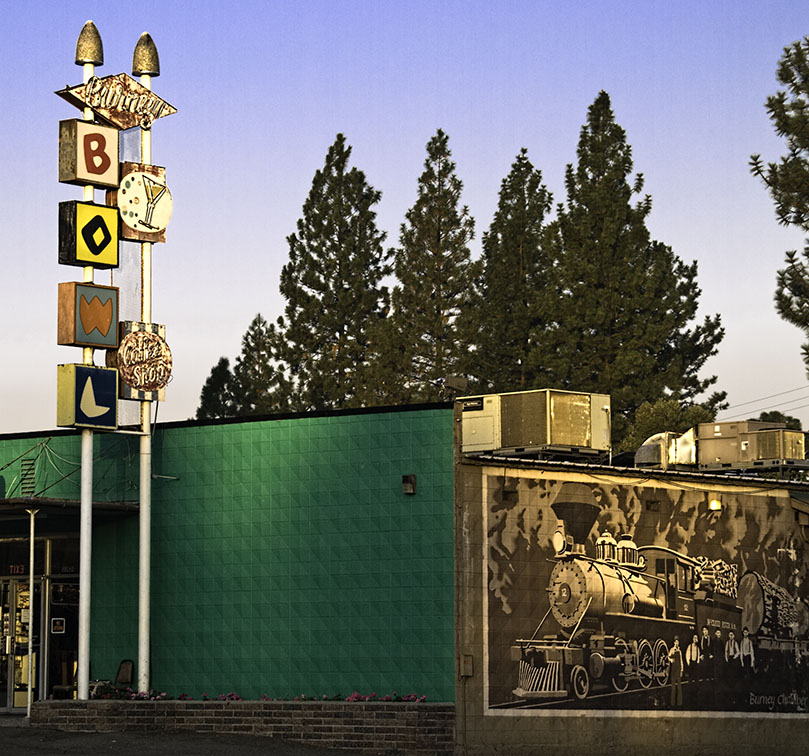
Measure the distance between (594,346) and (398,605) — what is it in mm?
28943

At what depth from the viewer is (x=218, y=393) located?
74625mm

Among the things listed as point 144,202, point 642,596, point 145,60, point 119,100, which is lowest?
point 642,596

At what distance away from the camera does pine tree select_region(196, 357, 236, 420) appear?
244ft

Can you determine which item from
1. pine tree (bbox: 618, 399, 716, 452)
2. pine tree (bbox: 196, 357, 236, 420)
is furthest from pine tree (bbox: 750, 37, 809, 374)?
pine tree (bbox: 196, 357, 236, 420)

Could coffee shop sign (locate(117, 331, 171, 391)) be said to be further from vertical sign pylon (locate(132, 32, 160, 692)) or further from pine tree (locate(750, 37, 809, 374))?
pine tree (locate(750, 37, 809, 374))

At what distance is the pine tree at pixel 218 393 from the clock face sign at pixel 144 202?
4893cm

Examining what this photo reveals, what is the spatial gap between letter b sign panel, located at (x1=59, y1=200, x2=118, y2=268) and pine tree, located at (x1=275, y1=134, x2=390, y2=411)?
1094 inches

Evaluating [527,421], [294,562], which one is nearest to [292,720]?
[294,562]

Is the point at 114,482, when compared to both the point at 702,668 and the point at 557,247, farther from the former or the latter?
the point at 557,247

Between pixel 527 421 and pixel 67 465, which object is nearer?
pixel 527 421

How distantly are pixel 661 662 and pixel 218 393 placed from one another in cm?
5307

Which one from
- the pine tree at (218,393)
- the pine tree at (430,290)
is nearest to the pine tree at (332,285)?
the pine tree at (430,290)

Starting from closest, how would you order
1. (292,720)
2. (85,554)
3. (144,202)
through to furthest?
(292,720) < (85,554) < (144,202)

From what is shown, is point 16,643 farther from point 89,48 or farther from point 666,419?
point 666,419
